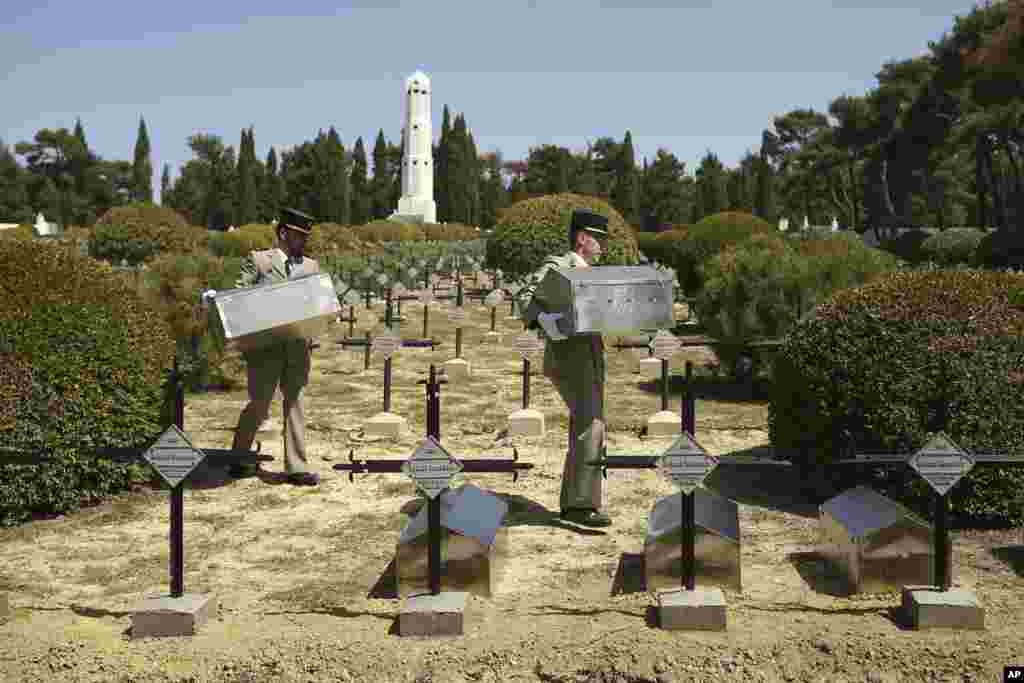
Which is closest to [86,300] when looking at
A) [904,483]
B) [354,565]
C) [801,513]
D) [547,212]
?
[354,565]

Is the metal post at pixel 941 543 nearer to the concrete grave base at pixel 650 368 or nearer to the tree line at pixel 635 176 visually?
the concrete grave base at pixel 650 368

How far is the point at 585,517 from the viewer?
20.2 feet

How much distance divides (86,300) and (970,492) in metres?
5.62

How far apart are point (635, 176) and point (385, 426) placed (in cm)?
5646

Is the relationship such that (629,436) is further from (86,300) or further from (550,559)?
(86,300)

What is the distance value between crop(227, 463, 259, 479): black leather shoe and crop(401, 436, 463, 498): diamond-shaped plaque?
11.4ft

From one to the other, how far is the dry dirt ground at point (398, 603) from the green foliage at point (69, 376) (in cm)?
22

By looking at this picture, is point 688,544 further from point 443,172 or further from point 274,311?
point 443,172

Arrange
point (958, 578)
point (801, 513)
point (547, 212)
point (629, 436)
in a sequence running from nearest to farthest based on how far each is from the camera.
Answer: point (958, 578)
point (801, 513)
point (629, 436)
point (547, 212)

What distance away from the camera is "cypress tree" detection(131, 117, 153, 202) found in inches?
2977

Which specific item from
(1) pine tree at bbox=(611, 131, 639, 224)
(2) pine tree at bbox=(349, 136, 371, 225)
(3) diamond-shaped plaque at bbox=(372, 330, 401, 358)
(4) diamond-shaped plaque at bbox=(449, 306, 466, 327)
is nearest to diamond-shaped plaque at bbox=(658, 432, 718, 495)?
(3) diamond-shaped plaque at bbox=(372, 330, 401, 358)

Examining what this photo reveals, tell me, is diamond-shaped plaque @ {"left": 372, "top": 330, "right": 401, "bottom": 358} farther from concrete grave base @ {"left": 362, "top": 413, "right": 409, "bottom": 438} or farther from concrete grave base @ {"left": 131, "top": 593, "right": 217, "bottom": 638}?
concrete grave base @ {"left": 131, "top": 593, "right": 217, "bottom": 638}

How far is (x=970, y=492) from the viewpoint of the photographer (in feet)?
19.2

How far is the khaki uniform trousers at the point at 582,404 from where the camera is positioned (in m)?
6.06
